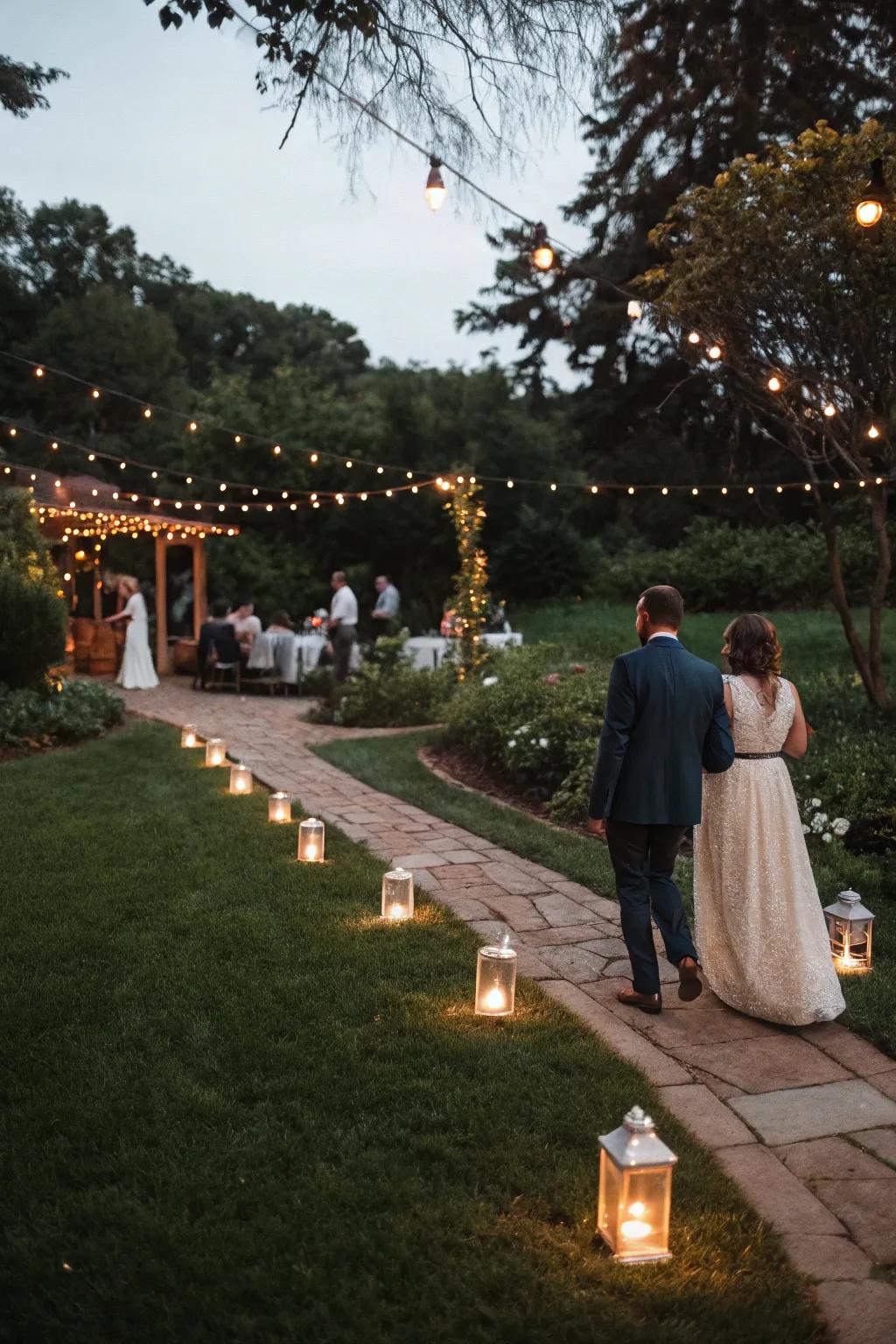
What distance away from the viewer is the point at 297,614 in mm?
20844

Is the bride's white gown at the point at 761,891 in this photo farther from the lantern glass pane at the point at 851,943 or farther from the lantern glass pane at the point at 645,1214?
the lantern glass pane at the point at 645,1214

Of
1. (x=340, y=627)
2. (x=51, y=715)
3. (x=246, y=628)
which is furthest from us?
(x=246, y=628)

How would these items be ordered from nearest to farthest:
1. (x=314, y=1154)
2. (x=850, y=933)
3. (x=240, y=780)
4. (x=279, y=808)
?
(x=314, y=1154) < (x=850, y=933) < (x=279, y=808) < (x=240, y=780)

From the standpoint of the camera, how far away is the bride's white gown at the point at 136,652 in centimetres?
1498

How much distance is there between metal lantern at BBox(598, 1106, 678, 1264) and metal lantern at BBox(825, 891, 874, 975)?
7.09 ft

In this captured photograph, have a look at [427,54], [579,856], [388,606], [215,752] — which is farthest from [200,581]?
[427,54]

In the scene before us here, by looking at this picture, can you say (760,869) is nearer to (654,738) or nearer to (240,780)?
(654,738)

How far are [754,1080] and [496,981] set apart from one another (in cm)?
89

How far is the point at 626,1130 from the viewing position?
240cm

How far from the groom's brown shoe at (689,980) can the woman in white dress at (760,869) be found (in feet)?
0.59

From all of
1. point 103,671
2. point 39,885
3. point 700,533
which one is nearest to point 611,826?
point 39,885

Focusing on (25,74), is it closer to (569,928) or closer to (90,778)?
(90,778)

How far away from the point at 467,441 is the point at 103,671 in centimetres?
877

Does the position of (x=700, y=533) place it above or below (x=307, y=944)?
above
